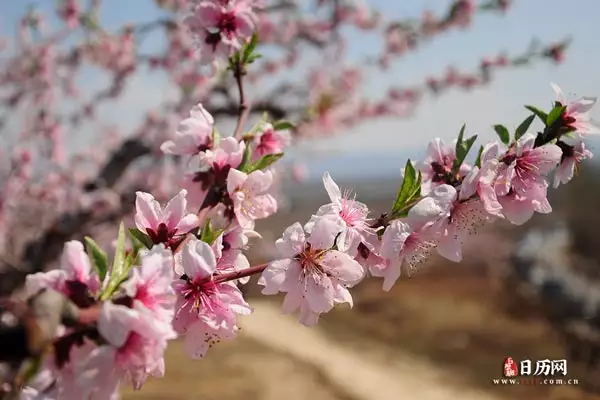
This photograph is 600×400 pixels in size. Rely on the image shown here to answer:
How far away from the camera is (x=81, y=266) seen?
701 mm

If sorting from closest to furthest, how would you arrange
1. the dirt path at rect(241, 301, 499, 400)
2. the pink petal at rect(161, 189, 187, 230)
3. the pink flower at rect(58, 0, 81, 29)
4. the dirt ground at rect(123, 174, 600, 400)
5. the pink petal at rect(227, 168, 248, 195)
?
the pink petal at rect(161, 189, 187, 230) → the pink petal at rect(227, 168, 248, 195) → the pink flower at rect(58, 0, 81, 29) → the dirt ground at rect(123, 174, 600, 400) → the dirt path at rect(241, 301, 499, 400)

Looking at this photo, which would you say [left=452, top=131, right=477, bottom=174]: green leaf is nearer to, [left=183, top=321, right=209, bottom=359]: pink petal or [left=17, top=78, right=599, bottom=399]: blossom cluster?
[left=17, top=78, right=599, bottom=399]: blossom cluster

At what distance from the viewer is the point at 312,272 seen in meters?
0.94

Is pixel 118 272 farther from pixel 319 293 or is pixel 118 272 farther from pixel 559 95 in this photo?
pixel 559 95

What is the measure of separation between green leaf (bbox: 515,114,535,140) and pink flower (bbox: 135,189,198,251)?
620 mm

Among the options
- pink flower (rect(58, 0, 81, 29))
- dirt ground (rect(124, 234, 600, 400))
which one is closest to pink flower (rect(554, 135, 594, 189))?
pink flower (rect(58, 0, 81, 29))

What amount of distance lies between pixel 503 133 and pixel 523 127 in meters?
0.04

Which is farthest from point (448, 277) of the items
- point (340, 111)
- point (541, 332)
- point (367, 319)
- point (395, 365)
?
point (340, 111)

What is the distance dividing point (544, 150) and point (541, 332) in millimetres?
6761

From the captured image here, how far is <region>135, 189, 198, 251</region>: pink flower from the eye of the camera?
91 centimetres

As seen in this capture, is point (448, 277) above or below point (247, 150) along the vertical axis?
below

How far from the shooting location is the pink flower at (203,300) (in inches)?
32.5

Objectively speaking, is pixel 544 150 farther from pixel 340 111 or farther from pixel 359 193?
pixel 340 111

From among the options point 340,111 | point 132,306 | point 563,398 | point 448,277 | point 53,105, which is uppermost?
point 132,306
